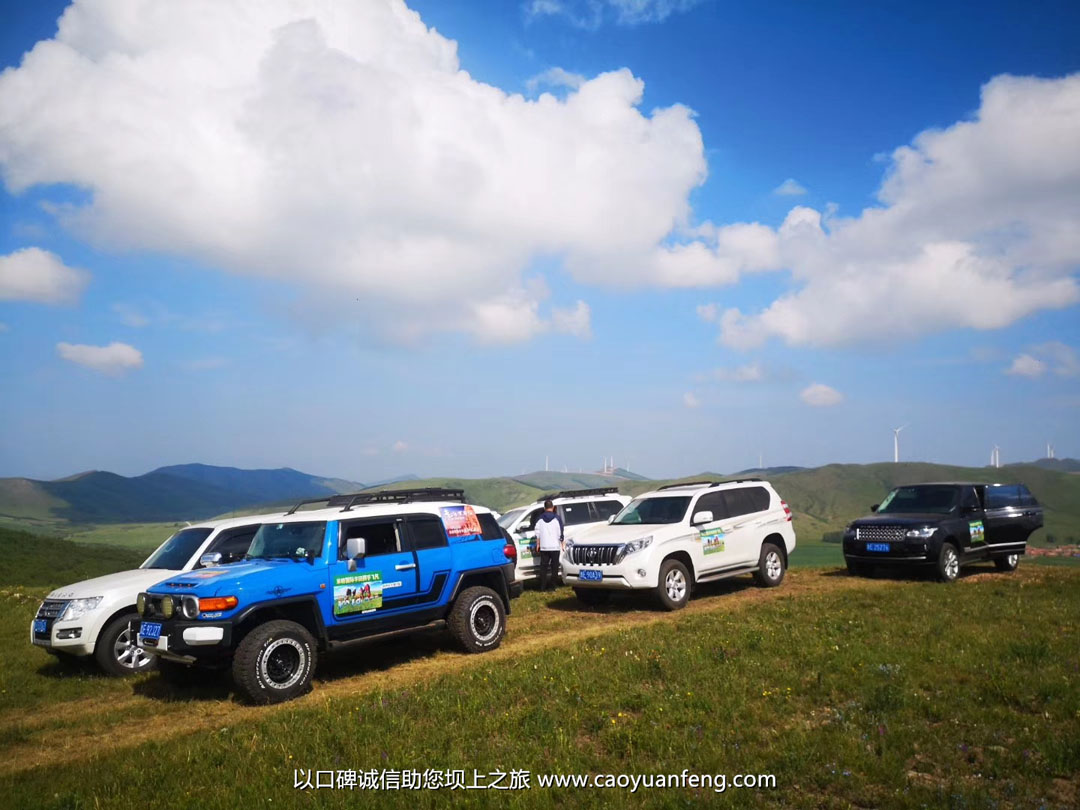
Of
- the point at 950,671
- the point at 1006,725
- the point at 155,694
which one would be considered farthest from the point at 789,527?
the point at 155,694

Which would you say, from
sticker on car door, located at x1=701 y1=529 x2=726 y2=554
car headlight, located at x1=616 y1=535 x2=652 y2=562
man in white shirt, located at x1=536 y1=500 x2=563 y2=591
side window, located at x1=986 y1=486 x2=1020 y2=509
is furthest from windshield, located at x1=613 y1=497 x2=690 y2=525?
side window, located at x1=986 y1=486 x2=1020 y2=509

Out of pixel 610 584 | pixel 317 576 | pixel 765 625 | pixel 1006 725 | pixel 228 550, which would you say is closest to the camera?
pixel 1006 725

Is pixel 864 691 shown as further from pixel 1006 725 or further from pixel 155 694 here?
pixel 155 694

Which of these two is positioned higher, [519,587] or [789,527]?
[789,527]

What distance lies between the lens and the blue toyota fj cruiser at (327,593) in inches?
319

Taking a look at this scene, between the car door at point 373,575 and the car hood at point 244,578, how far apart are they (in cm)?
32

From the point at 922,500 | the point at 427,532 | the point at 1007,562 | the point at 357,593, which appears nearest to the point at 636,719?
the point at 357,593

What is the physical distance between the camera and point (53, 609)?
1022 centimetres

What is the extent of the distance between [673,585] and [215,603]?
7970 millimetres

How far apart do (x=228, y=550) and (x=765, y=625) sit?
8.36 m

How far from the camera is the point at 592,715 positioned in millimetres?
6895

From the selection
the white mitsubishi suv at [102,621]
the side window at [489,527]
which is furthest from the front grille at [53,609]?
the side window at [489,527]

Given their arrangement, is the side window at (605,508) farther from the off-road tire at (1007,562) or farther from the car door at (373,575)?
the off-road tire at (1007,562)

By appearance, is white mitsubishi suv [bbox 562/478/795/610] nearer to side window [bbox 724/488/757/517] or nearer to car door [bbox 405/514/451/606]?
side window [bbox 724/488/757/517]
